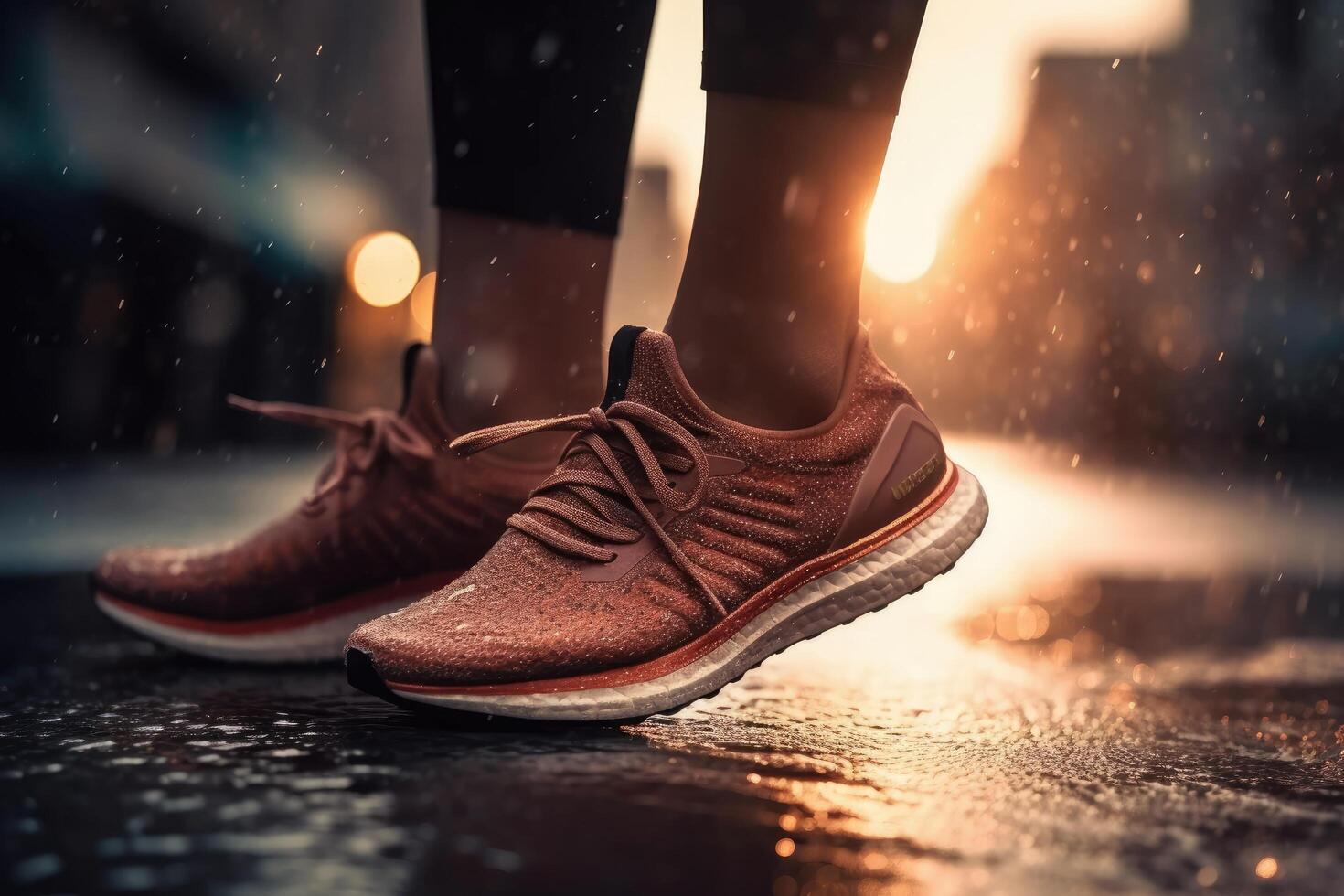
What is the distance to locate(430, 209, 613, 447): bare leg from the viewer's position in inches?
66.4

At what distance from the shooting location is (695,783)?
96 cm

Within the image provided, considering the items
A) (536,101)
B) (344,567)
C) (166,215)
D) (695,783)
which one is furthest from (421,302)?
(695,783)

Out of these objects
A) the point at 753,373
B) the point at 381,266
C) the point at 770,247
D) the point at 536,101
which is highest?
the point at 381,266

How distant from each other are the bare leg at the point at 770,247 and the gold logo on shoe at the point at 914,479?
0.42 ft

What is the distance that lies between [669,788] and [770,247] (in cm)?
67

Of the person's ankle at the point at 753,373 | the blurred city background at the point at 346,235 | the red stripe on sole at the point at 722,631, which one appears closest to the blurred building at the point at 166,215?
the blurred city background at the point at 346,235

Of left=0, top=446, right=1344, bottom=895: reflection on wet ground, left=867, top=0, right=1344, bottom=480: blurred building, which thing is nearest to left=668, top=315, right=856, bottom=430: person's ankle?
left=0, top=446, right=1344, bottom=895: reflection on wet ground

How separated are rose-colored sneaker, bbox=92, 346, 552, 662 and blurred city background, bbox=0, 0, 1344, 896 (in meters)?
0.07

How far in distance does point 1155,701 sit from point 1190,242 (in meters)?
38.5

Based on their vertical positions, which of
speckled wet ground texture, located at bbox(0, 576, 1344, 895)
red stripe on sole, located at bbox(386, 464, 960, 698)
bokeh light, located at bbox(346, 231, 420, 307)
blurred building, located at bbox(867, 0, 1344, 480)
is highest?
blurred building, located at bbox(867, 0, 1344, 480)

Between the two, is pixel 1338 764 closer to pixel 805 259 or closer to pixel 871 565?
pixel 871 565

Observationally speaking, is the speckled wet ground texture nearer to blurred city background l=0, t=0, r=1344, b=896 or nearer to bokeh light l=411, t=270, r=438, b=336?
blurred city background l=0, t=0, r=1344, b=896

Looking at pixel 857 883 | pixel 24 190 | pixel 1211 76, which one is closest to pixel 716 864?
pixel 857 883

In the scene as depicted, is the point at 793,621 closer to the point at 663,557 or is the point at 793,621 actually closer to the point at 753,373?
the point at 663,557
